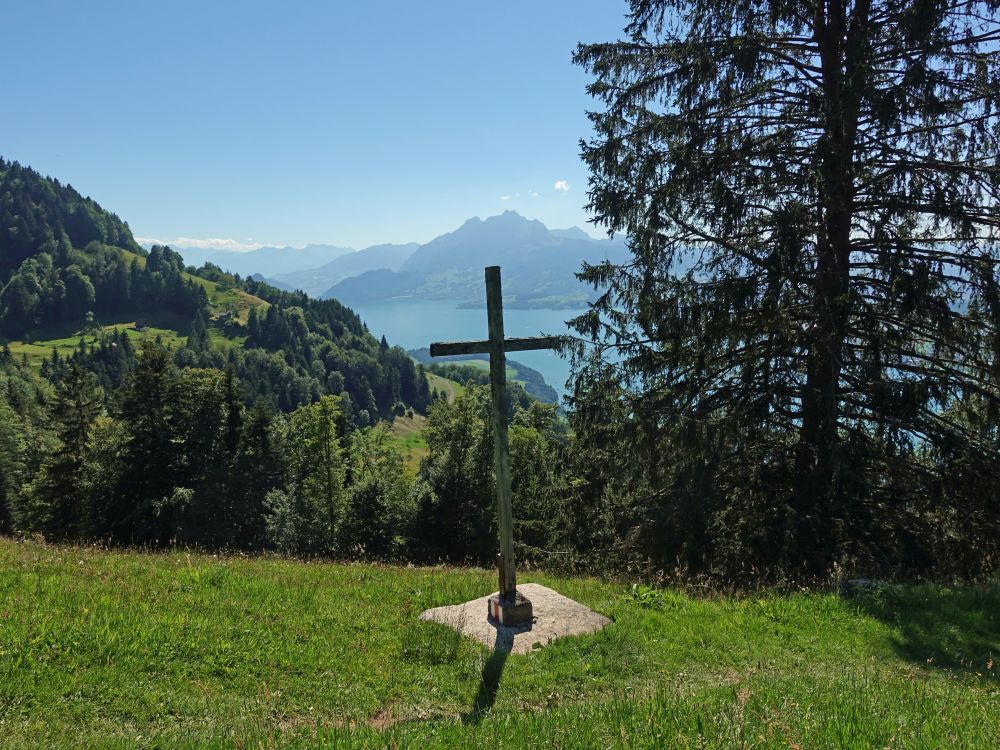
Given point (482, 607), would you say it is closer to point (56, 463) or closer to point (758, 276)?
point (758, 276)

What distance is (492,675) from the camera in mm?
6000

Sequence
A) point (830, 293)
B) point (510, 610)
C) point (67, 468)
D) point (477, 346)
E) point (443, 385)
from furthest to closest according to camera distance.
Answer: point (443, 385) < point (67, 468) < point (830, 293) < point (477, 346) < point (510, 610)

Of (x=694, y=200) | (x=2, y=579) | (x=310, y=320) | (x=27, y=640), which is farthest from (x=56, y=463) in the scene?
(x=310, y=320)

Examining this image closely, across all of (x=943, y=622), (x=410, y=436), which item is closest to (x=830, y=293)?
(x=943, y=622)

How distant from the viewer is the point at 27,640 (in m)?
5.64

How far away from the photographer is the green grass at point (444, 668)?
4.18 metres

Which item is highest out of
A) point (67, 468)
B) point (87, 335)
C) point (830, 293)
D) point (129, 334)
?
point (830, 293)

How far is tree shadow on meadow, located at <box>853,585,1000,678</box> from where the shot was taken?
20.5ft

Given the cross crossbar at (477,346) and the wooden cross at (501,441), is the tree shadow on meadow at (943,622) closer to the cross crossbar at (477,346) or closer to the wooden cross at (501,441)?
the wooden cross at (501,441)

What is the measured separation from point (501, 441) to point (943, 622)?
18.1ft

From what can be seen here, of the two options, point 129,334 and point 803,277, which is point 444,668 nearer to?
point 803,277

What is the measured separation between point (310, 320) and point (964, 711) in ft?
642

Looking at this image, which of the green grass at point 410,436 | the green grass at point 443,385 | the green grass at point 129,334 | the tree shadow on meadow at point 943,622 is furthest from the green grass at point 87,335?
the tree shadow on meadow at point 943,622

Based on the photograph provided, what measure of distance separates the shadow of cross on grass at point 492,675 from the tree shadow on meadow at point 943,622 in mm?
4177
